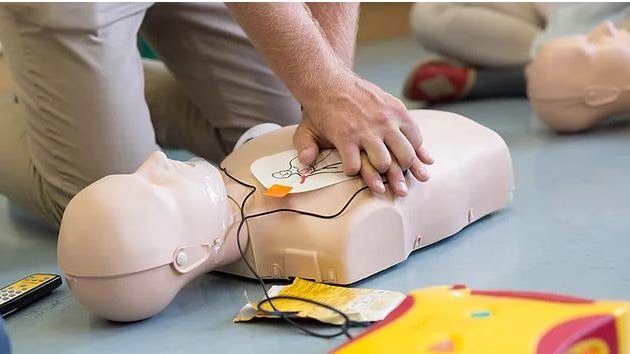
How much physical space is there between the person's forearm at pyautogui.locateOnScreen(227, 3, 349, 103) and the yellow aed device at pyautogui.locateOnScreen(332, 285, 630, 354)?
0.39 m

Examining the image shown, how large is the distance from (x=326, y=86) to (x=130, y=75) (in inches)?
13.3

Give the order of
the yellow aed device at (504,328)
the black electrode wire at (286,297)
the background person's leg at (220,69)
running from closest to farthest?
the yellow aed device at (504,328), the black electrode wire at (286,297), the background person's leg at (220,69)

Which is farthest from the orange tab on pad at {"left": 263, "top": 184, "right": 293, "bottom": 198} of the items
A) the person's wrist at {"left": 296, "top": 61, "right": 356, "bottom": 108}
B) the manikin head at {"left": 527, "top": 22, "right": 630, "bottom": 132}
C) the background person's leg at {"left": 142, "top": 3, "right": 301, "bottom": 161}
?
the manikin head at {"left": 527, "top": 22, "right": 630, "bottom": 132}

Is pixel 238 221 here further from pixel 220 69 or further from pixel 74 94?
pixel 220 69

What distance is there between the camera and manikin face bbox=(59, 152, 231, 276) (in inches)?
35.5

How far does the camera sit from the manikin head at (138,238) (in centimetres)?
Result: 90

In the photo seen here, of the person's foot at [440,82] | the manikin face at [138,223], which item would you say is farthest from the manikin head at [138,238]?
the person's foot at [440,82]

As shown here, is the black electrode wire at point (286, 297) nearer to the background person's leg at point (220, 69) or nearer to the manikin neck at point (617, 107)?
the background person's leg at point (220, 69)

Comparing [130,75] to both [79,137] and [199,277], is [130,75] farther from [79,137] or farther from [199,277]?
[199,277]

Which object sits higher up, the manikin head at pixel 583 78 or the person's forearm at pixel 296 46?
the person's forearm at pixel 296 46

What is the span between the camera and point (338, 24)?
124 cm

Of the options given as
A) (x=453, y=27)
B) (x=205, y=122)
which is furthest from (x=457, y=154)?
(x=453, y=27)

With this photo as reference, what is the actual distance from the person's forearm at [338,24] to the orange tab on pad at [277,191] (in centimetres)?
26

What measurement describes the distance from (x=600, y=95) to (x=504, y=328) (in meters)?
0.95
